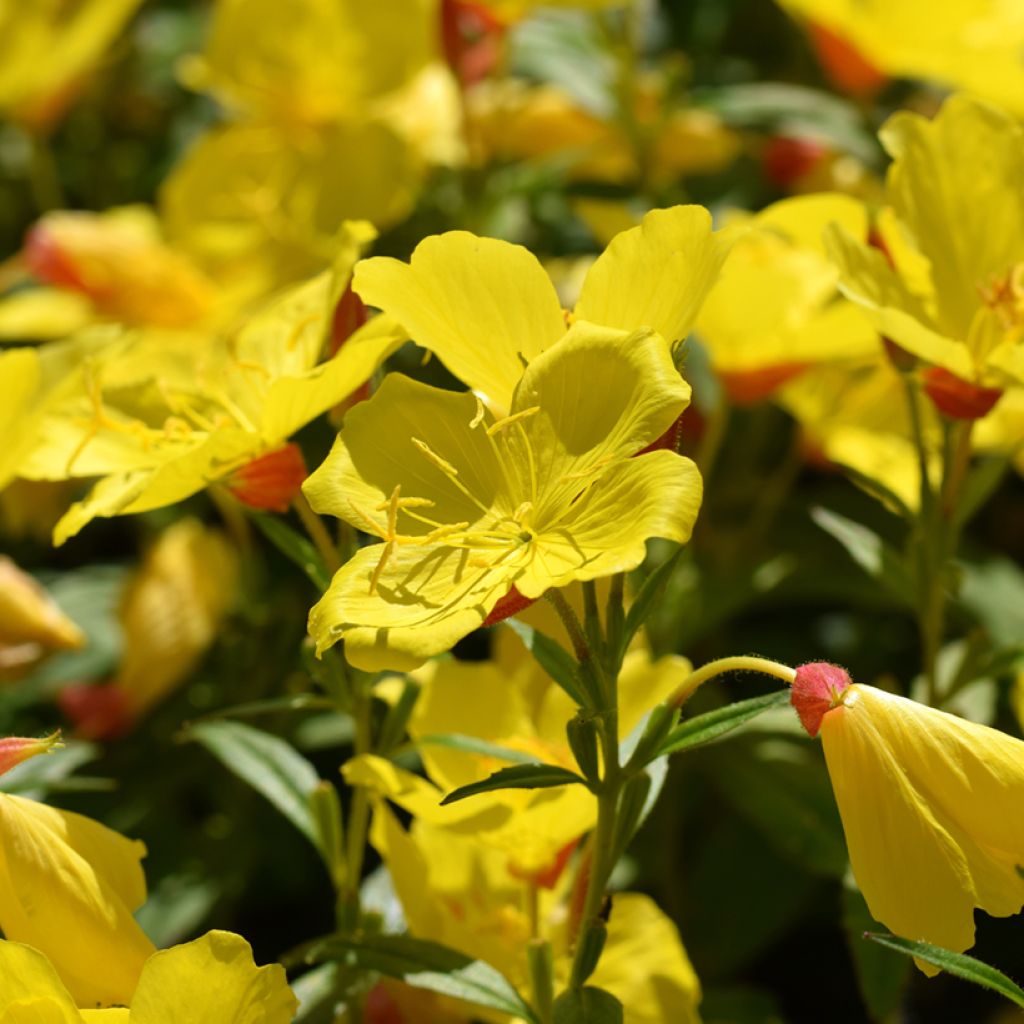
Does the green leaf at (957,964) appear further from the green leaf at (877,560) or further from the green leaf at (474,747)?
the green leaf at (877,560)

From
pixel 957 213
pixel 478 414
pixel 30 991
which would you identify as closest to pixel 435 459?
pixel 478 414

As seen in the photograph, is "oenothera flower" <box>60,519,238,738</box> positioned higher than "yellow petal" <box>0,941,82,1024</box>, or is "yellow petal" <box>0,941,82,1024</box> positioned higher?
"yellow petal" <box>0,941,82,1024</box>

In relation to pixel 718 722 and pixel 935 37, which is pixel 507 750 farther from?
pixel 935 37

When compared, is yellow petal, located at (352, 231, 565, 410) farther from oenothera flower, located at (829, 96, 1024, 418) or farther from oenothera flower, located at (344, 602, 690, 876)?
oenothera flower, located at (829, 96, 1024, 418)

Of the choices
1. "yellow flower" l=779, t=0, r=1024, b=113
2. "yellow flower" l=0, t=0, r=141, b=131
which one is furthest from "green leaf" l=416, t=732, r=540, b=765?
"yellow flower" l=0, t=0, r=141, b=131

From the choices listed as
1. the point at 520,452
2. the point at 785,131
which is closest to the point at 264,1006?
the point at 520,452

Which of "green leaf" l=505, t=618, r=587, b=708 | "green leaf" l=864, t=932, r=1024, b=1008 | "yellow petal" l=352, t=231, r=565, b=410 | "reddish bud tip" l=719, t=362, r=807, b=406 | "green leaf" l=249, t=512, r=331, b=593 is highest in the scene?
"yellow petal" l=352, t=231, r=565, b=410
